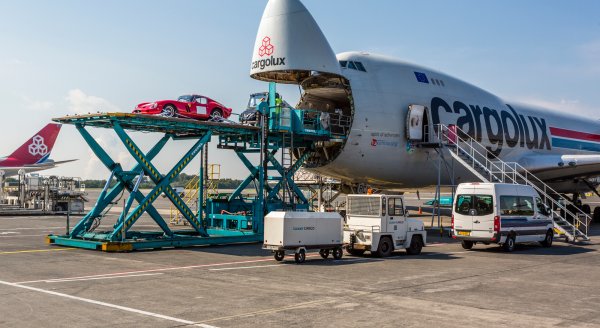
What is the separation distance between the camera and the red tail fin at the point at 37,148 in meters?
69.2

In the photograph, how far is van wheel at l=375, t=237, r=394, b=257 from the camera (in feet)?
63.2

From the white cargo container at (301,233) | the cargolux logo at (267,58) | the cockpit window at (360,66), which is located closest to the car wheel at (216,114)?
the cargolux logo at (267,58)

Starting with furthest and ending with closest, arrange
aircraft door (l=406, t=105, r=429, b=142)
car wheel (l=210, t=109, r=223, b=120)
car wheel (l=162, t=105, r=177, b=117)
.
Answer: aircraft door (l=406, t=105, r=429, b=142)
car wheel (l=210, t=109, r=223, b=120)
car wheel (l=162, t=105, r=177, b=117)

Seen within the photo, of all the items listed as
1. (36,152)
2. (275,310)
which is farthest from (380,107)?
(36,152)

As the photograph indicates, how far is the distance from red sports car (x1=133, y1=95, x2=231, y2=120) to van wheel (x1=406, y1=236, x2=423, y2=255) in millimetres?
9589

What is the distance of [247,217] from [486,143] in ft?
46.3

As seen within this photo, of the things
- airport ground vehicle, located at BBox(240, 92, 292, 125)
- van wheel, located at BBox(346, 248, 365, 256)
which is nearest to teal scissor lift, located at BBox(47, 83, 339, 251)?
airport ground vehicle, located at BBox(240, 92, 292, 125)

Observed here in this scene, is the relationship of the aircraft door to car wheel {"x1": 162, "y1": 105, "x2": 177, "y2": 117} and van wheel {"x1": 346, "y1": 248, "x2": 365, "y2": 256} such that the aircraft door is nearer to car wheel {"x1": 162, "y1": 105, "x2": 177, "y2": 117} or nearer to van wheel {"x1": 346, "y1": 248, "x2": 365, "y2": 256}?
van wheel {"x1": 346, "y1": 248, "x2": 365, "y2": 256}

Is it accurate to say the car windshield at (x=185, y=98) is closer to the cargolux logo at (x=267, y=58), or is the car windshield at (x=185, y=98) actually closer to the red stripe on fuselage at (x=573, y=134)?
the cargolux logo at (x=267, y=58)

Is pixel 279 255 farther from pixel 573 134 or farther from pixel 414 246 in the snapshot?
pixel 573 134

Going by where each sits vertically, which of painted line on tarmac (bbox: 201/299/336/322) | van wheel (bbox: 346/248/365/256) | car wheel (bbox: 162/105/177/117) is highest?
car wheel (bbox: 162/105/177/117)

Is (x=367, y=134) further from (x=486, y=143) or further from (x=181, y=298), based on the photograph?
(x=181, y=298)

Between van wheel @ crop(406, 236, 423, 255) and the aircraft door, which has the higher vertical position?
the aircraft door

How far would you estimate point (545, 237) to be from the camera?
23672 millimetres
